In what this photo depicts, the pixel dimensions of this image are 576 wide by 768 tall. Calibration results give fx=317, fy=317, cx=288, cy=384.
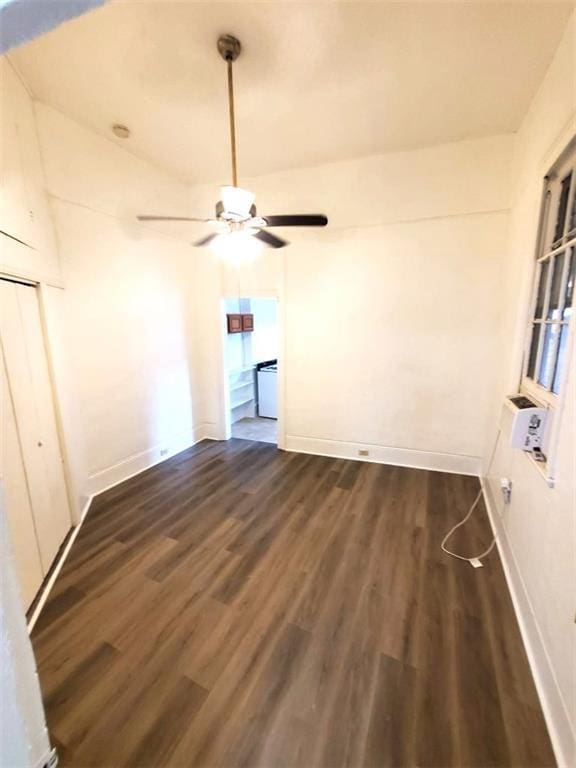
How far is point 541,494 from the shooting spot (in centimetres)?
170

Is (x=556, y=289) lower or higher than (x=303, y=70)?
lower

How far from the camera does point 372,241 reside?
3436 mm

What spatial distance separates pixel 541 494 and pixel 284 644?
5.22 ft

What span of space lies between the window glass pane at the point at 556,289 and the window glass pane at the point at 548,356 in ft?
0.26

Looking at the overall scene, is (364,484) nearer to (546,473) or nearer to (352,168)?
(546,473)

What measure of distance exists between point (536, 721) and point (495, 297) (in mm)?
3071

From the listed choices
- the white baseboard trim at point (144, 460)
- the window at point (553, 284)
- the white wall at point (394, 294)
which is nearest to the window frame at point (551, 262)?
the window at point (553, 284)

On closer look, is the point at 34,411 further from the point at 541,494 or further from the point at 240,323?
the point at 240,323

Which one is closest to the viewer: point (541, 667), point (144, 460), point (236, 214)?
point (541, 667)

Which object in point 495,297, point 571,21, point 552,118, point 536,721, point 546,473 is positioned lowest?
point 536,721

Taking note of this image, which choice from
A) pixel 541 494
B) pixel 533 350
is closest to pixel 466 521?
pixel 541 494

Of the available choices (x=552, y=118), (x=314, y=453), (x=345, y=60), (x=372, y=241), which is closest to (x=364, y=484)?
(x=314, y=453)

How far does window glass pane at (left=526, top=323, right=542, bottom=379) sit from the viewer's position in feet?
7.51

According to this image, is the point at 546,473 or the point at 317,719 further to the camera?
the point at 546,473
